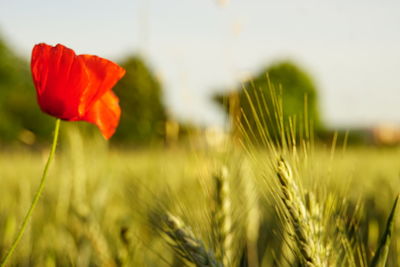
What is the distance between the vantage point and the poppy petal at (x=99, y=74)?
0.65 m

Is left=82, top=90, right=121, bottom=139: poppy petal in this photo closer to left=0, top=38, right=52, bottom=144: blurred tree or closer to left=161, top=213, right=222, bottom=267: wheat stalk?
left=161, top=213, right=222, bottom=267: wheat stalk

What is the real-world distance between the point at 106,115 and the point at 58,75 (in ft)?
0.36

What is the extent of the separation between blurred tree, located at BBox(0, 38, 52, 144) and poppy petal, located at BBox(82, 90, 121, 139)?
67.1 ft

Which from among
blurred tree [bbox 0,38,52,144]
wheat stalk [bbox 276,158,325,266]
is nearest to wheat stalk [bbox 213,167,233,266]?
wheat stalk [bbox 276,158,325,266]

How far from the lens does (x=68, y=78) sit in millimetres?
642

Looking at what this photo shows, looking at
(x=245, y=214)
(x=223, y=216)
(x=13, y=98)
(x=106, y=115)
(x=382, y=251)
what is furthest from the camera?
(x=13, y=98)

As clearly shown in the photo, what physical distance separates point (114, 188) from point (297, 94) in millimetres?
15929

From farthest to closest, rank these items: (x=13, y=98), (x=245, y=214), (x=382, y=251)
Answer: (x=13, y=98)
(x=245, y=214)
(x=382, y=251)

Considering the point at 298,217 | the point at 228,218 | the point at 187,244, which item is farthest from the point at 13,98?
the point at 298,217

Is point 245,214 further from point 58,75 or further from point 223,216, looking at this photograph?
point 58,75

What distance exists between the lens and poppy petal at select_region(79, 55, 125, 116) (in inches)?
25.5

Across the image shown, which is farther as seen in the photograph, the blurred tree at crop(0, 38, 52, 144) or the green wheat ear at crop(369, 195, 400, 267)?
the blurred tree at crop(0, 38, 52, 144)

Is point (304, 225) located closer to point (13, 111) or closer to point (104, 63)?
point (104, 63)

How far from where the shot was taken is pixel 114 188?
2504mm
